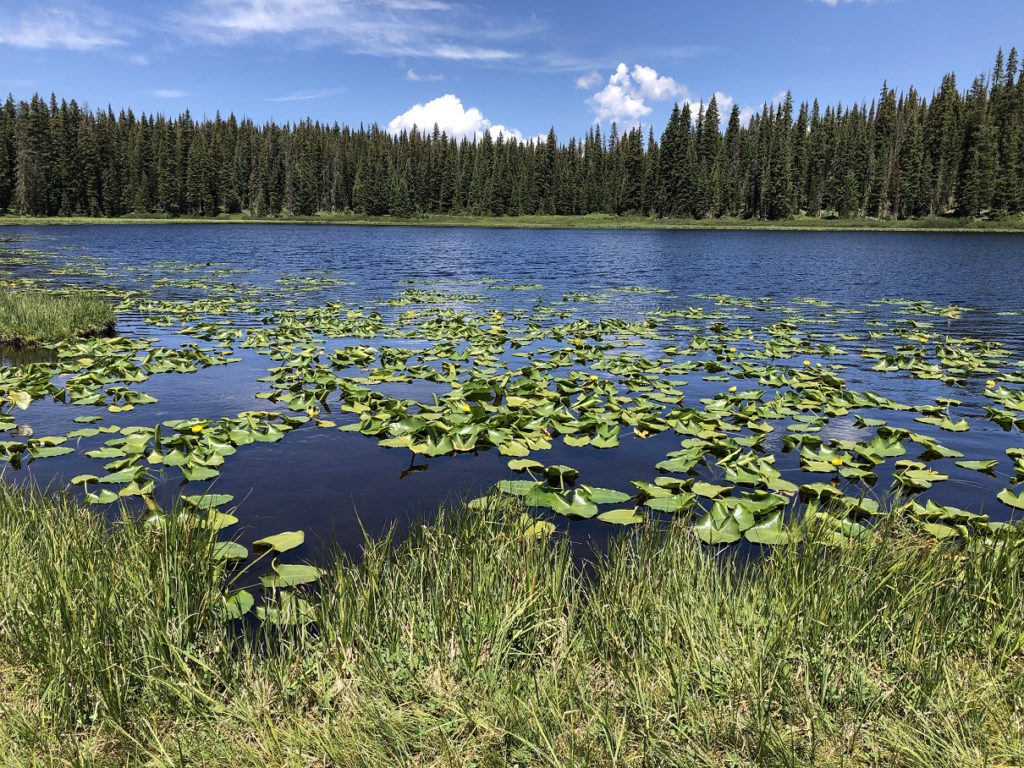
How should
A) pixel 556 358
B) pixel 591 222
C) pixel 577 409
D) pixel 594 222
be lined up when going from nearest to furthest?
1. pixel 577 409
2. pixel 556 358
3. pixel 594 222
4. pixel 591 222

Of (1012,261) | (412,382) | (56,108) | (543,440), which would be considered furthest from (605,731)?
(56,108)

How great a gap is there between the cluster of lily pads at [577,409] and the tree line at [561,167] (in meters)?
110

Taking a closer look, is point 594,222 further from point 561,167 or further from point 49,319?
point 49,319

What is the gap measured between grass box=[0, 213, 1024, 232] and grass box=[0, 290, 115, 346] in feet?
346

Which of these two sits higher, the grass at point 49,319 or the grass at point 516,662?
the grass at point 49,319

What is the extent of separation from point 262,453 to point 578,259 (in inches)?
1803

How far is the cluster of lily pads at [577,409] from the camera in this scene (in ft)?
20.7

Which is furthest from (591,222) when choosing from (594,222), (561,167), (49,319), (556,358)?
(49,319)

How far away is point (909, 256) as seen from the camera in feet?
171

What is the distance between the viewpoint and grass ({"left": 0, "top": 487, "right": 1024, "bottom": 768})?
9.80 feet

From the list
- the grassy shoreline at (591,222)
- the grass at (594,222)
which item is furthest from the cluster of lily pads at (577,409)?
the grass at (594,222)

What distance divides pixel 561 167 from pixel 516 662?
147m

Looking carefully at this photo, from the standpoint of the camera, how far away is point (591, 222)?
123 m

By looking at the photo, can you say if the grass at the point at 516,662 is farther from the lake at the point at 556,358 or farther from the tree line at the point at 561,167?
the tree line at the point at 561,167
